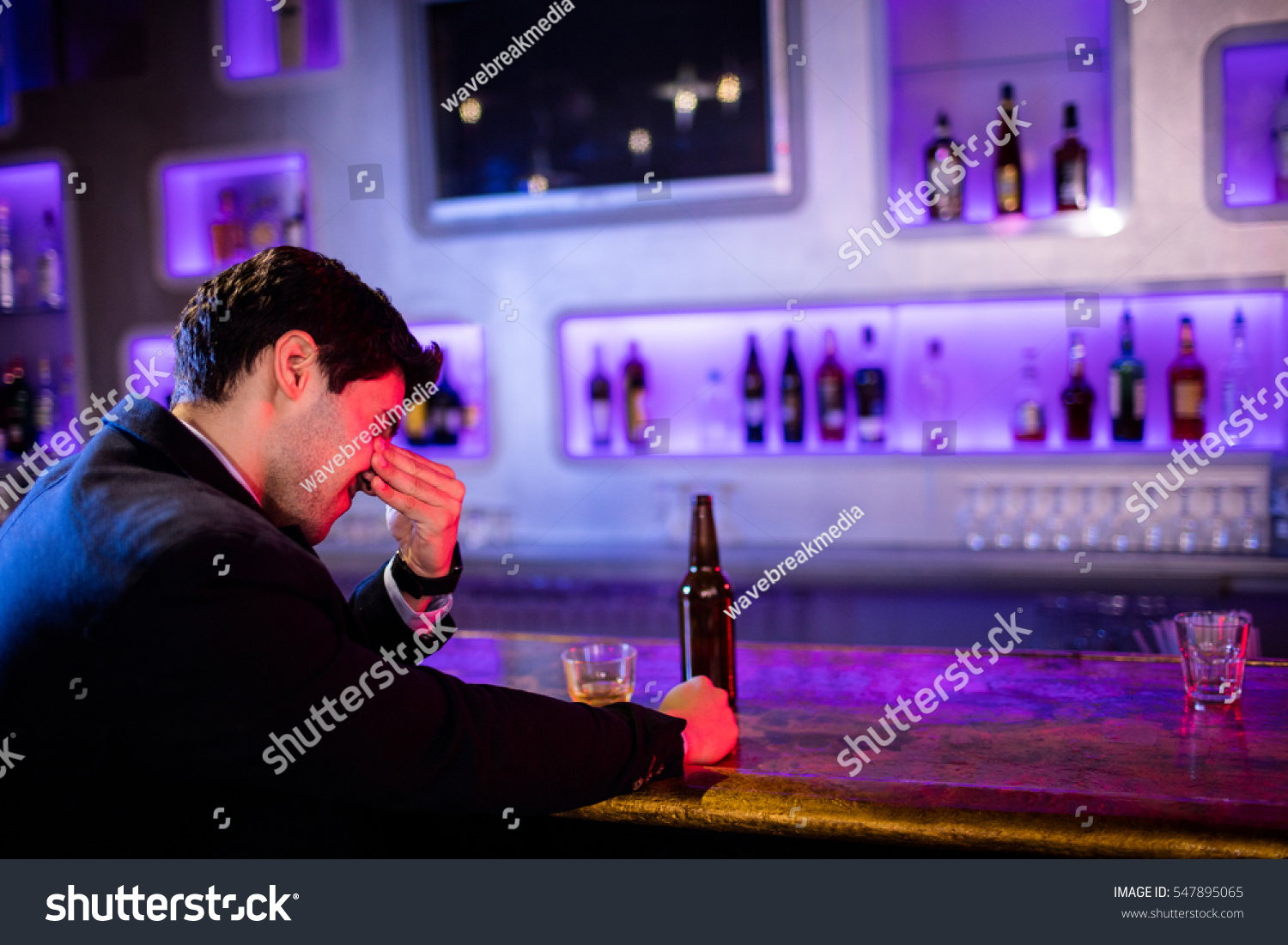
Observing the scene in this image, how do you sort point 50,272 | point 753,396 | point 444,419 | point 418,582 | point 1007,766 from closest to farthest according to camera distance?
point 1007,766 < point 418,582 < point 753,396 < point 444,419 < point 50,272

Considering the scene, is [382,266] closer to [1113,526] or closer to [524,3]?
[524,3]

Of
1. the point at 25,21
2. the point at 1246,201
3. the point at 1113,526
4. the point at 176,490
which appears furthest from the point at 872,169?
the point at 25,21

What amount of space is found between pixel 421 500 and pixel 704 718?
0.48 m

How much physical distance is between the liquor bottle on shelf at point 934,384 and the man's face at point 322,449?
1.82 meters

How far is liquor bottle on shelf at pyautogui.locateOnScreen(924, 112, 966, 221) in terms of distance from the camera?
8.92 ft

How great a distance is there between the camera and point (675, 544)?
2881 millimetres

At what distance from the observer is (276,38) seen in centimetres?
318

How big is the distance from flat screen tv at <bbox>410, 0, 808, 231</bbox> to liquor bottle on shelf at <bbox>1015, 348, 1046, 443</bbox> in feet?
2.44

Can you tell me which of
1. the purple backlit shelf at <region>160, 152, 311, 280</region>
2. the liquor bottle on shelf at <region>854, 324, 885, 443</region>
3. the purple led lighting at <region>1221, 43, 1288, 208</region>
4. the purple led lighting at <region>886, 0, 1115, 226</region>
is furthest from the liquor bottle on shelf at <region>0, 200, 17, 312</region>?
the purple led lighting at <region>1221, 43, 1288, 208</region>

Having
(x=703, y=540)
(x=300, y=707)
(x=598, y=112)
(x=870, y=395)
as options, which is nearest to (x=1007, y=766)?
(x=703, y=540)

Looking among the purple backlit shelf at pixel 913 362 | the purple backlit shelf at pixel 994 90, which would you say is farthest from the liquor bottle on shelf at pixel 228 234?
the purple backlit shelf at pixel 994 90

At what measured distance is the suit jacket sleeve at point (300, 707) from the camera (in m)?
0.94

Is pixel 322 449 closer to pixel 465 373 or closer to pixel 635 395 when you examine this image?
pixel 635 395
